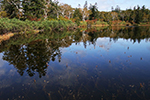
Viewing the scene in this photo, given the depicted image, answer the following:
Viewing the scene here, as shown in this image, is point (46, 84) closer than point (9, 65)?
Yes

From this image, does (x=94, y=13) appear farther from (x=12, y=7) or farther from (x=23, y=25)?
(x=23, y=25)

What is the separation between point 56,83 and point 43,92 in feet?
3.44

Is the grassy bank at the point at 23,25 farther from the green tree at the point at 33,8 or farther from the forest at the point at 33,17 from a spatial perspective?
the green tree at the point at 33,8

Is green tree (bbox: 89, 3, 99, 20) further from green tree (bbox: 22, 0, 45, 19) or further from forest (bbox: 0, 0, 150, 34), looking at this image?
green tree (bbox: 22, 0, 45, 19)

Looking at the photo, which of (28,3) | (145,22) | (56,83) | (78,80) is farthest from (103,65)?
(145,22)

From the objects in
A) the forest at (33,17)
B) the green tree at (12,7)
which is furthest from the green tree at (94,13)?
the green tree at (12,7)

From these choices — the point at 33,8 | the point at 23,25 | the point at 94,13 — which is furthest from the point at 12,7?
the point at 94,13

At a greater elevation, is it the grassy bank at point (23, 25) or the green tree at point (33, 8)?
the green tree at point (33, 8)

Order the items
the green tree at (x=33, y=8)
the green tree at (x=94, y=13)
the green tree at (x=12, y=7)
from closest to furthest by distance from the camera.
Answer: the green tree at (x=12, y=7), the green tree at (x=33, y=8), the green tree at (x=94, y=13)

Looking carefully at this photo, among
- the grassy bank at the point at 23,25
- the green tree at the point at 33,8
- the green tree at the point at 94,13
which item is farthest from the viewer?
the green tree at the point at 94,13

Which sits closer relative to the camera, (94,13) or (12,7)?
(12,7)

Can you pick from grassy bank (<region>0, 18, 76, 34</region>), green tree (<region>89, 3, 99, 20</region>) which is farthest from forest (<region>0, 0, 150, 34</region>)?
green tree (<region>89, 3, 99, 20</region>)

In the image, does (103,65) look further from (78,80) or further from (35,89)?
(35,89)

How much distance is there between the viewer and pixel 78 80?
23.1 ft
